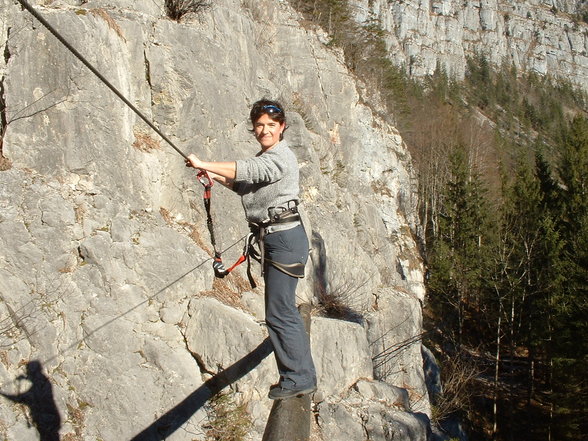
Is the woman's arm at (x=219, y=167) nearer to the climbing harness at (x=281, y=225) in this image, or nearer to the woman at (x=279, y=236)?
the woman at (x=279, y=236)

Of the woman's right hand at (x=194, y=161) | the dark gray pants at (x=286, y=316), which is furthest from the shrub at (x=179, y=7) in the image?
the dark gray pants at (x=286, y=316)

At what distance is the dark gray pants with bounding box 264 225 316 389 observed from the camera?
143 inches

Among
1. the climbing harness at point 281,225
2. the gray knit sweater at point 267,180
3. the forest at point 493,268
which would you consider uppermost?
the gray knit sweater at point 267,180

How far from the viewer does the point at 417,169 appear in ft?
123

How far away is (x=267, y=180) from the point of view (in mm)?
3615

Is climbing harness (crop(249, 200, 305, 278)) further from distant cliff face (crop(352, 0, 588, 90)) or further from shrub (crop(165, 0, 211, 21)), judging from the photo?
distant cliff face (crop(352, 0, 588, 90))

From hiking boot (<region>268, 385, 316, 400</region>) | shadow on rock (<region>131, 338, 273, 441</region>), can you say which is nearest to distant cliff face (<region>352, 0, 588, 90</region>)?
shadow on rock (<region>131, 338, 273, 441</region>)

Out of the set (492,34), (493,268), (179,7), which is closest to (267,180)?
(179,7)

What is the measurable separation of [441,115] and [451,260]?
1612 centimetres

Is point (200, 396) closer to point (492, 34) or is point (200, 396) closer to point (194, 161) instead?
point (194, 161)

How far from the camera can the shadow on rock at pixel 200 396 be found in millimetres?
6328

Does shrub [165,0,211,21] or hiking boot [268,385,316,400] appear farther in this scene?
shrub [165,0,211,21]

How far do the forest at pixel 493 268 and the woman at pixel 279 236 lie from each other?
1323cm

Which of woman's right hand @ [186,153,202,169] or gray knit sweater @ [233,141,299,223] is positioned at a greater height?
woman's right hand @ [186,153,202,169]
